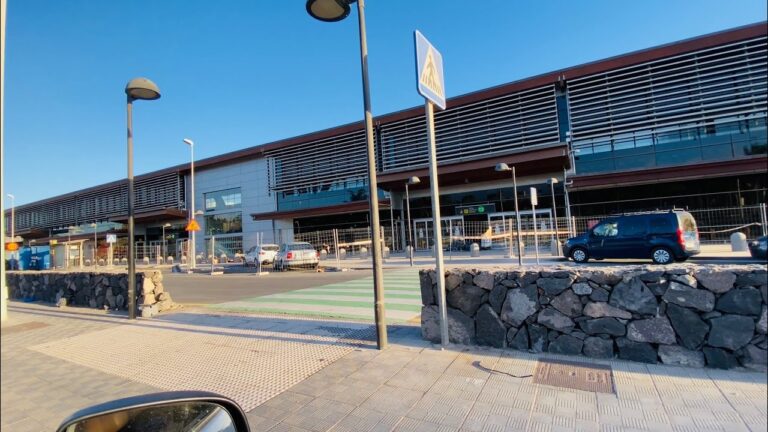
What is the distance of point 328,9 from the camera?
5445 mm

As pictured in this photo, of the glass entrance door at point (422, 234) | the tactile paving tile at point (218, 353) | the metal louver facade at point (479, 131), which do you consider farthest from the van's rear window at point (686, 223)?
the glass entrance door at point (422, 234)

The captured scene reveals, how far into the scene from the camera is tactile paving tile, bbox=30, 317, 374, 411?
4246mm

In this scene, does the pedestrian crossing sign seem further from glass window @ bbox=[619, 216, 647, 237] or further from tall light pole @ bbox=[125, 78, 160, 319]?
glass window @ bbox=[619, 216, 647, 237]

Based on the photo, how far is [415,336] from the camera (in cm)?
557

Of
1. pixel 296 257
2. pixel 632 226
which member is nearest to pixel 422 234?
pixel 296 257

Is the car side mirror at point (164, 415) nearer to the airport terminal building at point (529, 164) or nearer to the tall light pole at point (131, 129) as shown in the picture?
the airport terminal building at point (529, 164)

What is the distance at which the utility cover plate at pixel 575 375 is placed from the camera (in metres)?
3.48

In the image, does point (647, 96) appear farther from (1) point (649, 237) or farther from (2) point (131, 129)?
(2) point (131, 129)

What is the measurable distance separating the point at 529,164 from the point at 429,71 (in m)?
19.8

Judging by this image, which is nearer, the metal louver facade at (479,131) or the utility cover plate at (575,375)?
the utility cover plate at (575,375)

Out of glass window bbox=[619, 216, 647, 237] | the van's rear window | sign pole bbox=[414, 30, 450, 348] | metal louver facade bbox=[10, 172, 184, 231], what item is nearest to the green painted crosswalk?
sign pole bbox=[414, 30, 450, 348]

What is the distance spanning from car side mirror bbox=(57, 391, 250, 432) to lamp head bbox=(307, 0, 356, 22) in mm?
5178

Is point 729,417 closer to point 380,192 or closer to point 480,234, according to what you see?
point 480,234

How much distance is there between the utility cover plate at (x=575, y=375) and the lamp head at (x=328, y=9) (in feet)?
17.2
